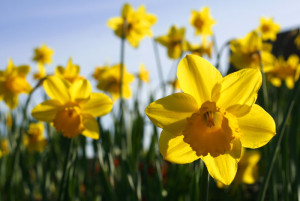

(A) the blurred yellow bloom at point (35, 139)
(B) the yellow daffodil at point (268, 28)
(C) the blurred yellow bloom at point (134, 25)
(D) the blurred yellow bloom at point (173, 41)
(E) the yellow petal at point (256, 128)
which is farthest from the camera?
(B) the yellow daffodil at point (268, 28)

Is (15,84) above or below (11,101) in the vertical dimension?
above

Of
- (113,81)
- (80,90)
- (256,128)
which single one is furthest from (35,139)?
(256,128)

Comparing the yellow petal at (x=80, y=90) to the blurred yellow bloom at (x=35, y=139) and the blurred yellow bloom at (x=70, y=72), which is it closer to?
the blurred yellow bloom at (x=70, y=72)

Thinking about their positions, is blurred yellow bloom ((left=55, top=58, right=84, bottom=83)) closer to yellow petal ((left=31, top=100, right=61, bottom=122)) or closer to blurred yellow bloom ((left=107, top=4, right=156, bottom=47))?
yellow petal ((left=31, top=100, right=61, bottom=122))

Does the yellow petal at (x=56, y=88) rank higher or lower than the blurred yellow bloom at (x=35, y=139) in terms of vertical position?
higher

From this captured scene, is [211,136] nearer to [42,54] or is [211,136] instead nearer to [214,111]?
[214,111]

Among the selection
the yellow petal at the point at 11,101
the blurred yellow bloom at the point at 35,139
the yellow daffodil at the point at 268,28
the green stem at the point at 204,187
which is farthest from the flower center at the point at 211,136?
the yellow daffodil at the point at 268,28
